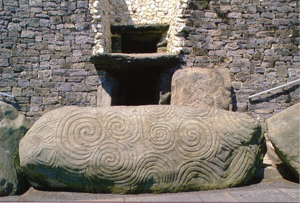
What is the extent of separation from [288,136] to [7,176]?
323cm

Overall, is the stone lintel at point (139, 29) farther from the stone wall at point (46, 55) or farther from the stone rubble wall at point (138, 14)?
the stone wall at point (46, 55)

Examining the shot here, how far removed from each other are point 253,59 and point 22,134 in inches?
178

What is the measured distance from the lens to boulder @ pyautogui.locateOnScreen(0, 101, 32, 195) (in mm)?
2988

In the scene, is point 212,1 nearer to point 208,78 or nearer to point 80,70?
point 208,78

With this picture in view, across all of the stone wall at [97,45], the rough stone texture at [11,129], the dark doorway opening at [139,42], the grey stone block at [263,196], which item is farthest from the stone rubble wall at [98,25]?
the grey stone block at [263,196]

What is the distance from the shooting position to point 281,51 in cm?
526

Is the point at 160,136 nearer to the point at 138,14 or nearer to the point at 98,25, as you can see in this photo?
the point at 98,25

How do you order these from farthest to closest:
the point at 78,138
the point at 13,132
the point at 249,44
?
1. the point at 249,44
2. the point at 13,132
3. the point at 78,138

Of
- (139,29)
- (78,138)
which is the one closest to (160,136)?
(78,138)

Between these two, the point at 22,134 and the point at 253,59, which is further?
the point at 253,59

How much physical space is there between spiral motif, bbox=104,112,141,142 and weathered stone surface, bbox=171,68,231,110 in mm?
1665

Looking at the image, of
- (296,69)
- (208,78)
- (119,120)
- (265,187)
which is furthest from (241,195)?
(296,69)

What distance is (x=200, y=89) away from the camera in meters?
4.51

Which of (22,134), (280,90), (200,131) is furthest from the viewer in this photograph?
(280,90)
